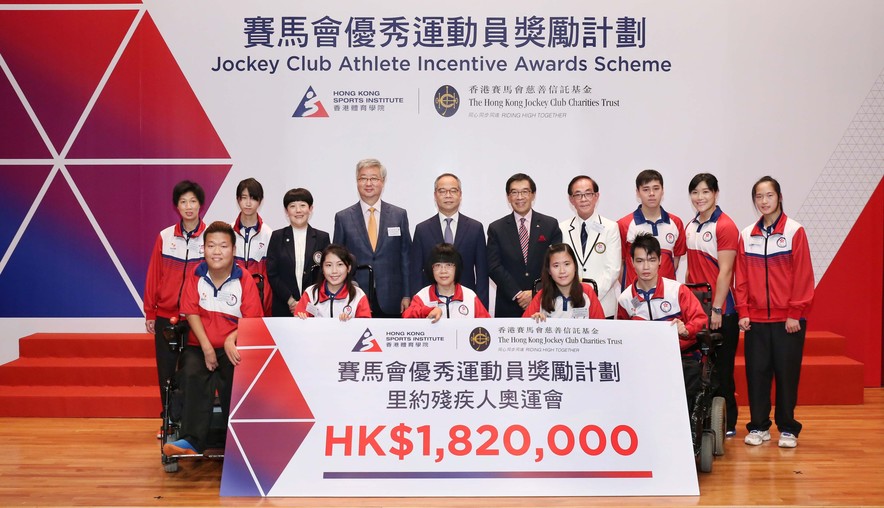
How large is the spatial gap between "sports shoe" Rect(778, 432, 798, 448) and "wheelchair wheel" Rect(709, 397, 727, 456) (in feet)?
1.44

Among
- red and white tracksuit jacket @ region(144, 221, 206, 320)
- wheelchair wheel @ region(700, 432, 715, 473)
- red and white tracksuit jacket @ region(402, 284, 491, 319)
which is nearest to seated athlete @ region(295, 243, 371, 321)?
red and white tracksuit jacket @ region(402, 284, 491, 319)

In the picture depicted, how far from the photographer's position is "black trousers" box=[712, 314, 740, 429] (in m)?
4.65

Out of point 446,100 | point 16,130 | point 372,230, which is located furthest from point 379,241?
point 16,130

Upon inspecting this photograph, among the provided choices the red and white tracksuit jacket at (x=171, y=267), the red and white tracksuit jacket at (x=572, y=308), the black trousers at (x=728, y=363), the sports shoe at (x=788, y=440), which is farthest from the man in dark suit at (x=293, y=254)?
the sports shoe at (x=788, y=440)

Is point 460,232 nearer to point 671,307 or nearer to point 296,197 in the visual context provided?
point 296,197

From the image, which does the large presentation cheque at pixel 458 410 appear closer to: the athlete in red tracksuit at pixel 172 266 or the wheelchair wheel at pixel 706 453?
the wheelchair wheel at pixel 706 453

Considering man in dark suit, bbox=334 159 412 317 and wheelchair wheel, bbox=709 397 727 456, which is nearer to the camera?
wheelchair wheel, bbox=709 397 727 456

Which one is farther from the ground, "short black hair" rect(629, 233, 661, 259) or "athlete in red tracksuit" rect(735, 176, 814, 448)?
"short black hair" rect(629, 233, 661, 259)

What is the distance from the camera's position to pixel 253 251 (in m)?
4.69

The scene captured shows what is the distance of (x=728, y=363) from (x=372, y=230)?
89.3 inches

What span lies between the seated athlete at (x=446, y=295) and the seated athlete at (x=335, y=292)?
0.88 feet

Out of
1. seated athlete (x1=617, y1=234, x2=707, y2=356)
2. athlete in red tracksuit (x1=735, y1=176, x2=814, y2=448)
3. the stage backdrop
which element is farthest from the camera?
the stage backdrop

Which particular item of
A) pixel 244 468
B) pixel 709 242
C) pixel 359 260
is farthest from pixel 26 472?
pixel 709 242

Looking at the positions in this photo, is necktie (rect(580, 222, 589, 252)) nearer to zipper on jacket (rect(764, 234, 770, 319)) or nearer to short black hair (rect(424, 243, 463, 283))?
short black hair (rect(424, 243, 463, 283))
